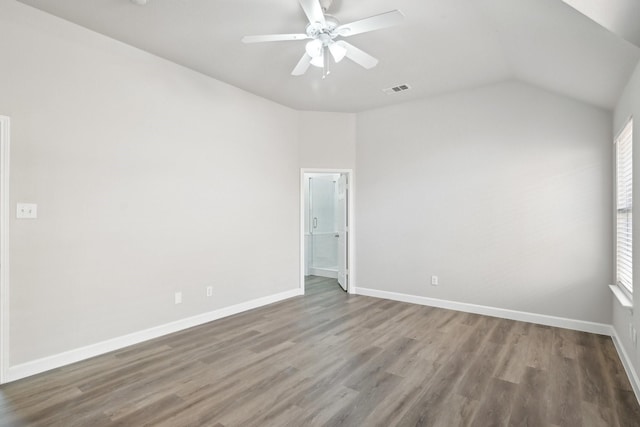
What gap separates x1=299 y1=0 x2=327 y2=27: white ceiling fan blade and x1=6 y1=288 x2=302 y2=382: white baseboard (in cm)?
344

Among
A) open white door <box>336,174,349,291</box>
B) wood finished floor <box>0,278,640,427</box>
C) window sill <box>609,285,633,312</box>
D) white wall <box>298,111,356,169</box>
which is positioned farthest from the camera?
open white door <box>336,174,349,291</box>

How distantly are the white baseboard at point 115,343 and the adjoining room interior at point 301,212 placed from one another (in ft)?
0.08

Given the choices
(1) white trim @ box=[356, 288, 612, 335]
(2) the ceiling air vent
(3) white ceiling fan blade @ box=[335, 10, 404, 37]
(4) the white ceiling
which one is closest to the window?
(4) the white ceiling

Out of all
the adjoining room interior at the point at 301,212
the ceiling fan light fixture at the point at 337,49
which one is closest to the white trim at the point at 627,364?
the adjoining room interior at the point at 301,212

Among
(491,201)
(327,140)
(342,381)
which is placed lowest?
(342,381)

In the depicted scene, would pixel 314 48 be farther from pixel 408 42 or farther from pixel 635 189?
pixel 635 189

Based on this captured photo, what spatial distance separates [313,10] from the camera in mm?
2422

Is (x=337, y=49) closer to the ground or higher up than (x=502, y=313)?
higher up

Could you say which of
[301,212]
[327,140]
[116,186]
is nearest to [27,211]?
[116,186]

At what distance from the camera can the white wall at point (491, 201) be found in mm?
3920

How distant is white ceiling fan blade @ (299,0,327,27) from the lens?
2.34 metres

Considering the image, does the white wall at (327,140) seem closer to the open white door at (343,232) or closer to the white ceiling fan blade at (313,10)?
the open white door at (343,232)

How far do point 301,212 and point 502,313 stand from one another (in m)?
3.25

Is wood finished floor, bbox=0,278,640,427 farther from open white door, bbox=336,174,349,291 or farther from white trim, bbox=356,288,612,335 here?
open white door, bbox=336,174,349,291
